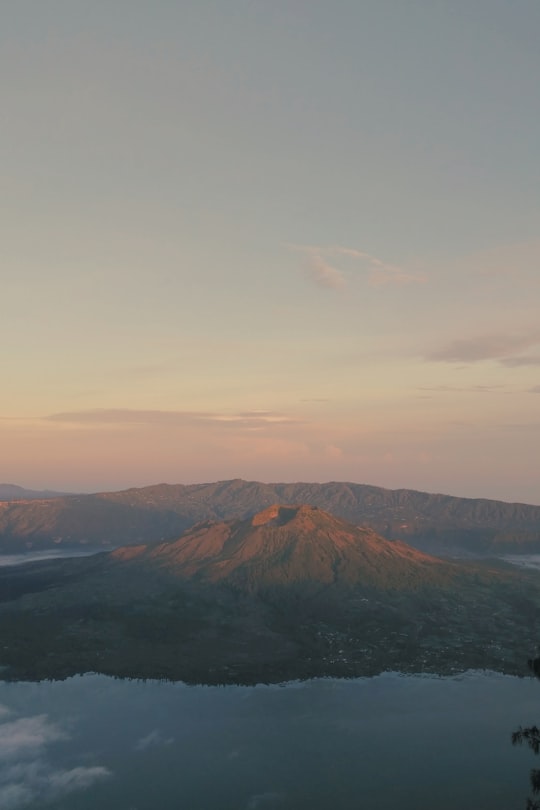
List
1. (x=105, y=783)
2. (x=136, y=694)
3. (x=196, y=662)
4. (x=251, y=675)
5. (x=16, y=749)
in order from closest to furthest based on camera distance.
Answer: (x=105, y=783), (x=16, y=749), (x=136, y=694), (x=251, y=675), (x=196, y=662)

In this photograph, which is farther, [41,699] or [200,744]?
[41,699]

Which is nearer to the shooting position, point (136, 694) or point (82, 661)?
point (136, 694)

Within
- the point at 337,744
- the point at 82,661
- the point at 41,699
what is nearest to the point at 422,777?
the point at 337,744

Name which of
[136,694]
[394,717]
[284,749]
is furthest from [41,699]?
[394,717]

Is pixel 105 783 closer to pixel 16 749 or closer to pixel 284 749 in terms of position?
pixel 16 749

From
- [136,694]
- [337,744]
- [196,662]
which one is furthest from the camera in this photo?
[196,662]

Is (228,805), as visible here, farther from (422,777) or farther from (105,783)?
(422,777)
